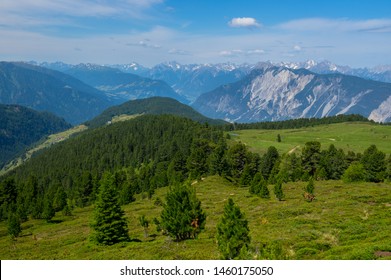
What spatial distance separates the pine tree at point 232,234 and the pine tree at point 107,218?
938 inches

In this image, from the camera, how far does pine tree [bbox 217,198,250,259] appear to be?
29156 mm

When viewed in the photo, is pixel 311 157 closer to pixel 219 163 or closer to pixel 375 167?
pixel 375 167

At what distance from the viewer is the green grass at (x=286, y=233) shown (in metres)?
36.5

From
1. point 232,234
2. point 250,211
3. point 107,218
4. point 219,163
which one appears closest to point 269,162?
point 219,163

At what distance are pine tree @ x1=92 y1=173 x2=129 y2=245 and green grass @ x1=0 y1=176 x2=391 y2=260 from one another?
6.04 feet

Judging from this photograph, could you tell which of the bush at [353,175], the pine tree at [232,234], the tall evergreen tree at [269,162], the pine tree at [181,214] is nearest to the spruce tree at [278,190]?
the bush at [353,175]

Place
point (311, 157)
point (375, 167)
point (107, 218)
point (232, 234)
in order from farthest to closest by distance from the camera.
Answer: point (311, 157), point (375, 167), point (107, 218), point (232, 234)

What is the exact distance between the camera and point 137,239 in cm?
5541

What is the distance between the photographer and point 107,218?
52.5 metres

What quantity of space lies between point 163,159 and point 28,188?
68.9m

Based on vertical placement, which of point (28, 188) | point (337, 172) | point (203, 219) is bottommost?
point (28, 188)

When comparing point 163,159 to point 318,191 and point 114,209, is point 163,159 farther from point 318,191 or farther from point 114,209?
point 114,209

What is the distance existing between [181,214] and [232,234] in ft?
50.2
